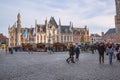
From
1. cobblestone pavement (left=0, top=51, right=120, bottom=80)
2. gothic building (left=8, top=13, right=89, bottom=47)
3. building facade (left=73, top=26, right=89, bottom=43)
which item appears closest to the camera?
cobblestone pavement (left=0, top=51, right=120, bottom=80)

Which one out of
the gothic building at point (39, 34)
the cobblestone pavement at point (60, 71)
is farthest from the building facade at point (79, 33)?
the cobblestone pavement at point (60, 71)

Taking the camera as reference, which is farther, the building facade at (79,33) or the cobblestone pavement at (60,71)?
the building facade at (79,33)

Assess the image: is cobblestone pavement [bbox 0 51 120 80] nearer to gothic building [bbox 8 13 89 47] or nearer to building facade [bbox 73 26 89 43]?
gothic building [bbox 8 13 89 47]

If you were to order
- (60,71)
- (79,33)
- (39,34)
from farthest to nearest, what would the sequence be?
(79,33) → (39,34) → (60,71)

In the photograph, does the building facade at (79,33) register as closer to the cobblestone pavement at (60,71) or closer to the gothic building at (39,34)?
the gothic building at (39,34)

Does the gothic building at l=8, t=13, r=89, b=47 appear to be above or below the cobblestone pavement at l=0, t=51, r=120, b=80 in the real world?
above

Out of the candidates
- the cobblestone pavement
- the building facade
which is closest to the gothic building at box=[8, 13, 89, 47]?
the building facade

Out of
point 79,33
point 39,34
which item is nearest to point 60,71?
point 39,34

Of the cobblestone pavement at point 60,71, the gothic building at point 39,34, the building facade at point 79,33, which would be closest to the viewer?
the cobblestone pavement at point 60,71

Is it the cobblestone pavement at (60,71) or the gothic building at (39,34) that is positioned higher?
the gothic building at (39,34)

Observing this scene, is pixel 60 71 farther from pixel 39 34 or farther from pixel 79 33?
pixel 79 33

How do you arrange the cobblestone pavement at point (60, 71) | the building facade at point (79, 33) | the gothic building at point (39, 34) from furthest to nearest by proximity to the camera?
the building facade at point (79, 33), the gothic building at point (39, 34), the cobblestone pavement at point (60, 71)

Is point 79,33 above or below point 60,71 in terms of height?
above

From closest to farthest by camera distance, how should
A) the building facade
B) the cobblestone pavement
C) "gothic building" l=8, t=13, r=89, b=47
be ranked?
the cobblestone pavement → "gothic building" l=8, t=13, r=89, b=47 → the building facade
